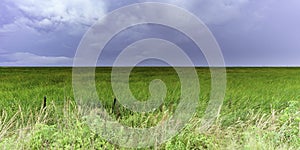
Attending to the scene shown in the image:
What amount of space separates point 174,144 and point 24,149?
2.10 m

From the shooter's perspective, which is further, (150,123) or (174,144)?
(150,123)

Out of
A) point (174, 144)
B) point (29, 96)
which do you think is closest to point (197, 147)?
point (174, 144)

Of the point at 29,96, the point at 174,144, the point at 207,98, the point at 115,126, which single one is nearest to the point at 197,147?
the point at 174,144

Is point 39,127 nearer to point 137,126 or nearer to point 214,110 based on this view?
point 137,126

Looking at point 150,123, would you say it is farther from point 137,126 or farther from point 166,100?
point 166,100

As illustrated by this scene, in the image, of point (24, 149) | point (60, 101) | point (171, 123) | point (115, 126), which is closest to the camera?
point (24, 149)

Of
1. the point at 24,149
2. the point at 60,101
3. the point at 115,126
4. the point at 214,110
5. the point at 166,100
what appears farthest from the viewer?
the point at 166,100

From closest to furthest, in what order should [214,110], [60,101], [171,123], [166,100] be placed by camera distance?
[171,123] → [214,110] → [60,101] → [166,100]

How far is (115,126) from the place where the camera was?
17.8 ft

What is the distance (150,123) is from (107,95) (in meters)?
3.07

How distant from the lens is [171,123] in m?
5.91

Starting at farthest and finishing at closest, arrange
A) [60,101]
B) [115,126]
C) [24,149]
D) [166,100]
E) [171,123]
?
[166,100]
[60,101]
[171,123]
[115,126]
[24,149]

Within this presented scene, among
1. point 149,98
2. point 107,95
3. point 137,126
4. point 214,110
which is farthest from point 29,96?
point 214,110

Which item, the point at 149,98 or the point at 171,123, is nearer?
the point at 171,123
